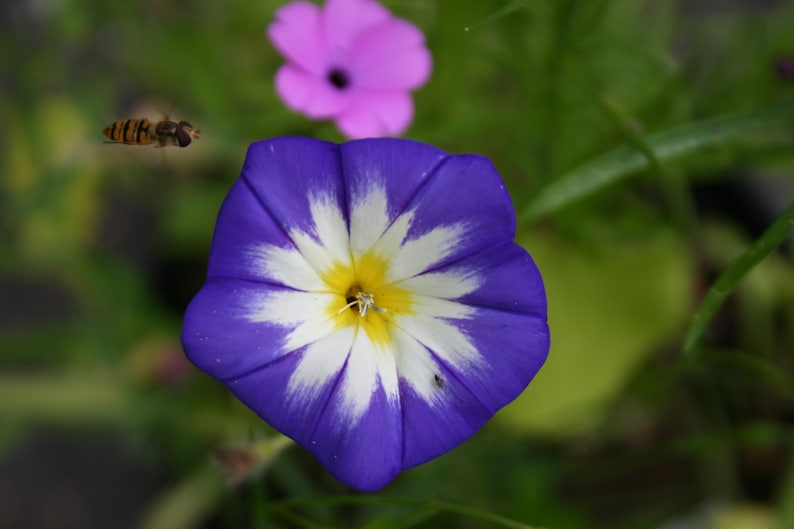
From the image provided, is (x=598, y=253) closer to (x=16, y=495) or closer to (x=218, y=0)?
(x=218, y=0)

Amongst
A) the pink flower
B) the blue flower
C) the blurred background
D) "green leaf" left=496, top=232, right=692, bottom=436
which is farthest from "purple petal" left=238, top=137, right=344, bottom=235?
"green leaf" left=496, top=232, right=692, bottom=436

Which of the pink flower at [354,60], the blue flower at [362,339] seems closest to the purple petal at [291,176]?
the blue flower at [362,339]

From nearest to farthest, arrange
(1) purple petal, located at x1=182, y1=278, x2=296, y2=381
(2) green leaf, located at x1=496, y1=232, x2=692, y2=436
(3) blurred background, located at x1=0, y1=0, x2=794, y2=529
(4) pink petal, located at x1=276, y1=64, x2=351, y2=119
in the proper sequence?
(1) purple petal, located at x1=182, y1=278, x2=296, y2=381 → (4) pink petal, located at x1=276, y1=64, x2=351, y2=119 → (3) blurred background, located at x1=0, y1=0, x2=794, y2=529 → (2) green leaf, located at x1=496, y1=232, x2=692, y2=436

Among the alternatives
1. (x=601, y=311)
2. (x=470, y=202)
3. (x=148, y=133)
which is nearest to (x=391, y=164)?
(x=470, y=202)

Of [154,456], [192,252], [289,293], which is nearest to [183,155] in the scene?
[192,252]

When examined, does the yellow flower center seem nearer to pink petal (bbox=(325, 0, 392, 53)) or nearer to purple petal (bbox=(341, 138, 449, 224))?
purple petal (bbox=(341, 138, 449, 224))

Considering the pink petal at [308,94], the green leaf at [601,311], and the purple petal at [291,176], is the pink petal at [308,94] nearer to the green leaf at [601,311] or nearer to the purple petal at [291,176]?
the purple petal at [291,176]

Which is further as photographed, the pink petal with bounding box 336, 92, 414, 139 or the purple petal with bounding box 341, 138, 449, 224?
the pink petal with bounding box 336, 92, 414, 139
